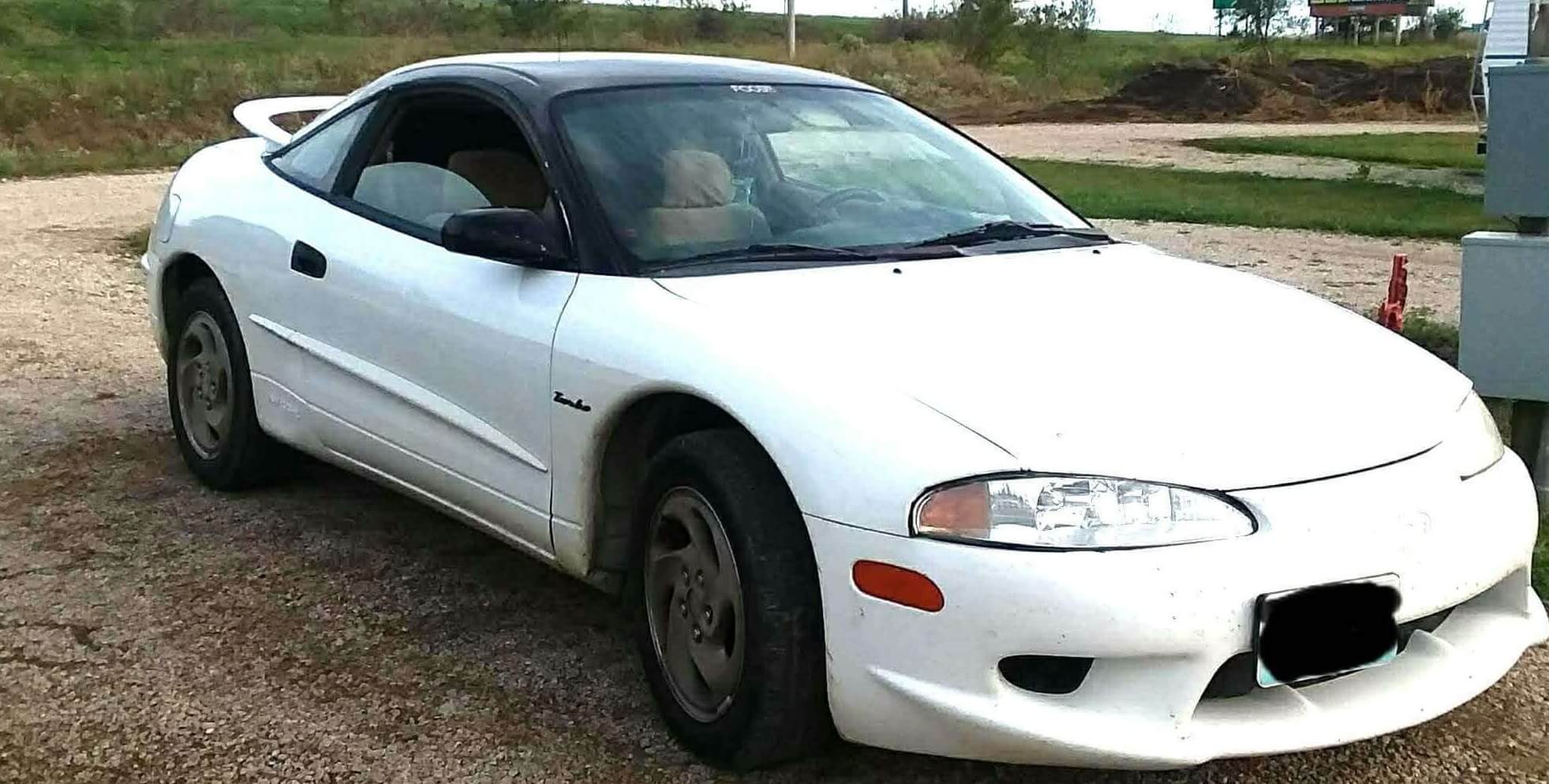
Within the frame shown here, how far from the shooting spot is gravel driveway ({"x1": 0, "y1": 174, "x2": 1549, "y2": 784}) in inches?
128

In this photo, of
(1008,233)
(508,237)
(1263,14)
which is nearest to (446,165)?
(508,237)

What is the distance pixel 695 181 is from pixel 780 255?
0.32 m

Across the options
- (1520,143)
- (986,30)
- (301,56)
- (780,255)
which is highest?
(986,30)

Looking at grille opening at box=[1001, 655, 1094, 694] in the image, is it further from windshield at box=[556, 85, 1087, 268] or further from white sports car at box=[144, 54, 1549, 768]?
windshield at box=[556, 85, 1087, 268]

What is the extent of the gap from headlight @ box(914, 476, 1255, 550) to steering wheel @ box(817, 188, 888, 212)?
1.40 meters

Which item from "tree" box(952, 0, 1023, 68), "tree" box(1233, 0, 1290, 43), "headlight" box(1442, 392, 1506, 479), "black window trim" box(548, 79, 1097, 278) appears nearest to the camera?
"headlight" box(1442, 392, 1506, 479)

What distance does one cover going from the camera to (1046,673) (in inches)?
110

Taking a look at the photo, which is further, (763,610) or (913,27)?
(913,27)

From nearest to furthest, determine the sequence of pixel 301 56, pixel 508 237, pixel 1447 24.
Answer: pixel 508 237 < pixel 301 56 < pixel 1447 24

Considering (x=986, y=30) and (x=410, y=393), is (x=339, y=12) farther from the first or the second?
(x=410, y=393)

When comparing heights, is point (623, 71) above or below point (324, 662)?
above

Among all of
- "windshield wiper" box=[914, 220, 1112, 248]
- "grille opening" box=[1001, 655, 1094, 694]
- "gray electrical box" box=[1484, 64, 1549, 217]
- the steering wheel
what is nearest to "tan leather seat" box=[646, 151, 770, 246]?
the steering wheel

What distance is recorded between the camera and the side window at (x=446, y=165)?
162 inches

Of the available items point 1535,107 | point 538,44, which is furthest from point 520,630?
point 538,44
